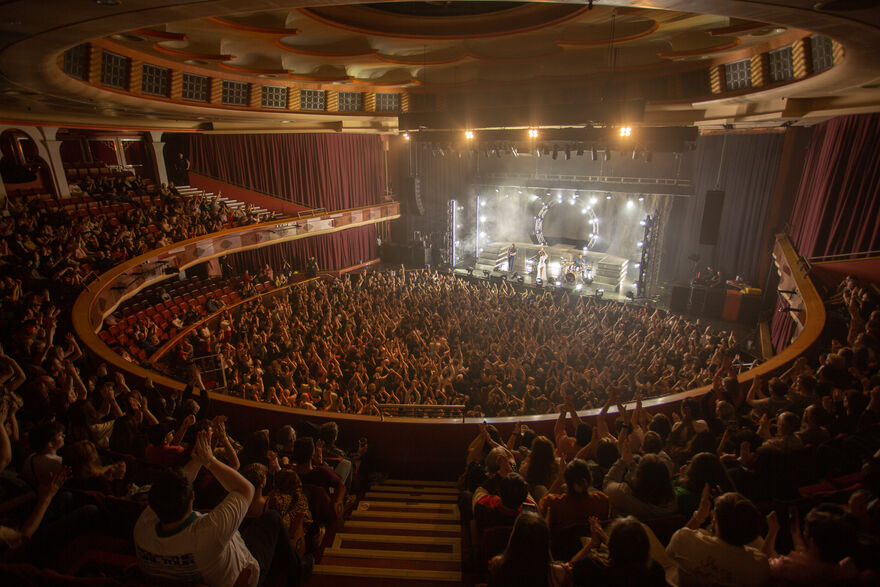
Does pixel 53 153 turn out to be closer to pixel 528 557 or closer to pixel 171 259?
pixel 171 259

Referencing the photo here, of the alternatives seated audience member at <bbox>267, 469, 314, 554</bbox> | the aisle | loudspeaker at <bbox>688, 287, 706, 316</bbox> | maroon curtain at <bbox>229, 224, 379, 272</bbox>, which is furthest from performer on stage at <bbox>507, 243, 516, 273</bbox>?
seated audience member at <bbox>267, 469, 314, 554</bbox>

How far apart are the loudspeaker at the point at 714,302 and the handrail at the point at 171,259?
13.2 meters

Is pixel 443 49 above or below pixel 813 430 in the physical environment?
above

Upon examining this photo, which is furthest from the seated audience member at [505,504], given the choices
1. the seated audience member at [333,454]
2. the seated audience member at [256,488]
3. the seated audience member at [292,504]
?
the seated audience member at [333,454]

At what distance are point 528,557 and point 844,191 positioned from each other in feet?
35.0

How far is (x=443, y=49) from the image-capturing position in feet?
33.1

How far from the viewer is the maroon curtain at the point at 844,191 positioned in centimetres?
803

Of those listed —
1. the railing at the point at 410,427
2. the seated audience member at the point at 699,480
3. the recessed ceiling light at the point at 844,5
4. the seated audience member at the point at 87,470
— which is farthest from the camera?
the railing at the point at 410,427

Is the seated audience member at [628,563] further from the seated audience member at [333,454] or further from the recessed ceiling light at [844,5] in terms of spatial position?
the recessed ceiling light at [844,5]

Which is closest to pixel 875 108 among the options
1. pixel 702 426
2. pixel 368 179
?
pixel 702 426

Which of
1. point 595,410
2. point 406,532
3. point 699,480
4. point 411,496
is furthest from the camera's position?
point 595,410

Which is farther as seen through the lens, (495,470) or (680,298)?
(680,298)

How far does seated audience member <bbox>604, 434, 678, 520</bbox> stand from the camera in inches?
99.2

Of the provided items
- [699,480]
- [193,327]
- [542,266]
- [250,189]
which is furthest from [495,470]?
[542,266]
